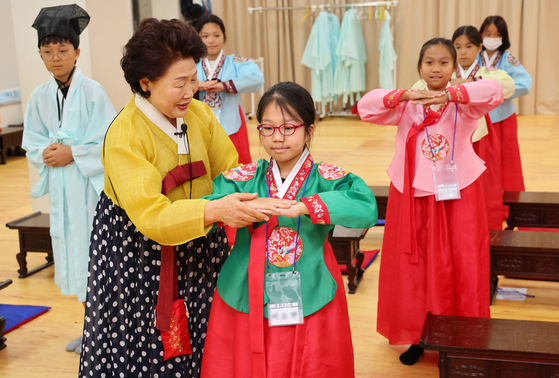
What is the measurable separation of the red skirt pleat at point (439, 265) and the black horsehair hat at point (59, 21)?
149 centimetres

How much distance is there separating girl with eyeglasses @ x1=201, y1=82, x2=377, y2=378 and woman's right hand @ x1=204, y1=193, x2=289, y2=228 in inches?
0.9

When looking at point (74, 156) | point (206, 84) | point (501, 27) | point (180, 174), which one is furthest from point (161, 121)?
point (501, 27)

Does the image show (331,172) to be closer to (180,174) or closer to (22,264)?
(180,174)

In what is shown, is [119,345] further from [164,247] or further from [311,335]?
[311,335]

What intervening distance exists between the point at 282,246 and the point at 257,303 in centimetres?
16

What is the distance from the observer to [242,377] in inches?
62.2

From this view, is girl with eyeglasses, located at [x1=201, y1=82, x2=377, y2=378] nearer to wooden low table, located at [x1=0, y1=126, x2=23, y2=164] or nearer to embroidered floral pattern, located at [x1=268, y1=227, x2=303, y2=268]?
embroidered floral pattern, located at [x1=268, y1=227, x2=303, y2=268]

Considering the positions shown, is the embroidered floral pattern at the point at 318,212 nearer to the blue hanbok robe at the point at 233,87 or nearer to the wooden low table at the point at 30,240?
the blue hanbok robe at the point at 233,87

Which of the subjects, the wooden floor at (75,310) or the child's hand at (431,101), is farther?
the wooden floor at (75,310)

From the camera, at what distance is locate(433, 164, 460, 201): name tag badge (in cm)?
231

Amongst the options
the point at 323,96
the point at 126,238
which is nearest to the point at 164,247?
the point at 126,238

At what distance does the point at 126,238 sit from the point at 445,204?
4.18 ft

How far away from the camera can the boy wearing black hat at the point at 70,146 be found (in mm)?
2506

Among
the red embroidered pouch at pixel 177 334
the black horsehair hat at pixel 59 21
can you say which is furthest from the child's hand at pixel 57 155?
the red embroidered pouch at pixel 177 334
